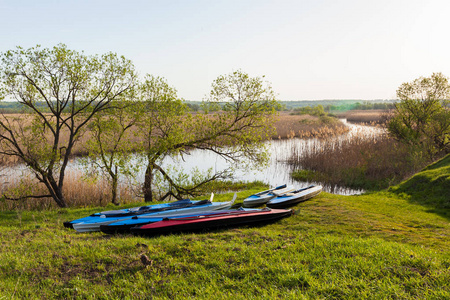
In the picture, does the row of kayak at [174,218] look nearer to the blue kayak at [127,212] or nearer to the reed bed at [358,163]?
the blue kayak at [127,212]

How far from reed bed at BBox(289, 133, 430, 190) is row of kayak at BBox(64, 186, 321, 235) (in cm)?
882

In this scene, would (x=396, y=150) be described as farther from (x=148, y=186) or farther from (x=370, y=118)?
(x=370, y=118)

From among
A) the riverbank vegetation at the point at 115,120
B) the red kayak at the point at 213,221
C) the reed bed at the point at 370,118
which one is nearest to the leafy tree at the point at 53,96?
the riverbank vegetation at the point at 115,120

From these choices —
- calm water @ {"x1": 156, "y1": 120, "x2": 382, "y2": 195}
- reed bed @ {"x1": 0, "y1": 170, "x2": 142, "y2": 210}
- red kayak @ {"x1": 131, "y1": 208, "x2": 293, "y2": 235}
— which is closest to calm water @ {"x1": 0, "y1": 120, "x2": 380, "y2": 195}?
calm water @ {"x1": 156, "y1": 120, "x2": 382, "y2": 195}

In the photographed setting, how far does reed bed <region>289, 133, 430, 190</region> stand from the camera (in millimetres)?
15388

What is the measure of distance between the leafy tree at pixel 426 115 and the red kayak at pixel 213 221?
1319cm

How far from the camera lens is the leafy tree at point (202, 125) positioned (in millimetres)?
11219

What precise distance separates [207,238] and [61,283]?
2270 millimetres

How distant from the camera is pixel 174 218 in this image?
6648 mm

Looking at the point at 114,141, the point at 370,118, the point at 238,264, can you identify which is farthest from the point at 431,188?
the point at 370,118

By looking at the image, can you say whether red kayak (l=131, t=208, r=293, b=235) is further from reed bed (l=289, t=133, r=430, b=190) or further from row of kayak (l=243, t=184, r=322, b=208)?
reed bed (l=289, t=133, r=430, b=190)

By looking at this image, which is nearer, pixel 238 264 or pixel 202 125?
pixel 238 264

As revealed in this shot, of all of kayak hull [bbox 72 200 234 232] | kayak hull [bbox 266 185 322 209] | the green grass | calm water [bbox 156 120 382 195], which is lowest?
calm water [bbox 156 120 382 195]

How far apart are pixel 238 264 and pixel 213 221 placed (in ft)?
6.91
